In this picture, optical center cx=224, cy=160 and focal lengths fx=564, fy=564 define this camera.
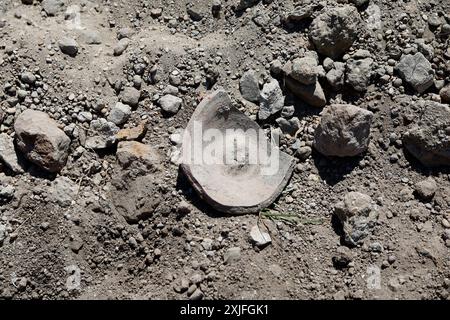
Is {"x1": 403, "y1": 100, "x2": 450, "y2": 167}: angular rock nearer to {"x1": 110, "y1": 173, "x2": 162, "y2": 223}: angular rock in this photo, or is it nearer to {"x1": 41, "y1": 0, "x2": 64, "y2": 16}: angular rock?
{"x1": 110, "y1": 173, "x2": 162, "y2": 223}: angular rock

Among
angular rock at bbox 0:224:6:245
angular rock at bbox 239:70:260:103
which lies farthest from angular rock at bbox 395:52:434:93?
angular rock at bbox 0:224:6:245

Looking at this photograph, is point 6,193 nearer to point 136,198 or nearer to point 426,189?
point 136,198

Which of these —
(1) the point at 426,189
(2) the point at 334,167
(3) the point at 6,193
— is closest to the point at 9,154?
(3) the point at 6,193

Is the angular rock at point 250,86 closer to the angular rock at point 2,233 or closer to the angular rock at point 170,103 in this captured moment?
the angular rock at point 170,103

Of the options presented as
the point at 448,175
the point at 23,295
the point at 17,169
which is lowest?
the point at 23,295

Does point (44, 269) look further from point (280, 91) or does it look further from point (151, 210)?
point (280, 91)

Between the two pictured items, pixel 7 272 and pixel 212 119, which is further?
pixel 212 119
